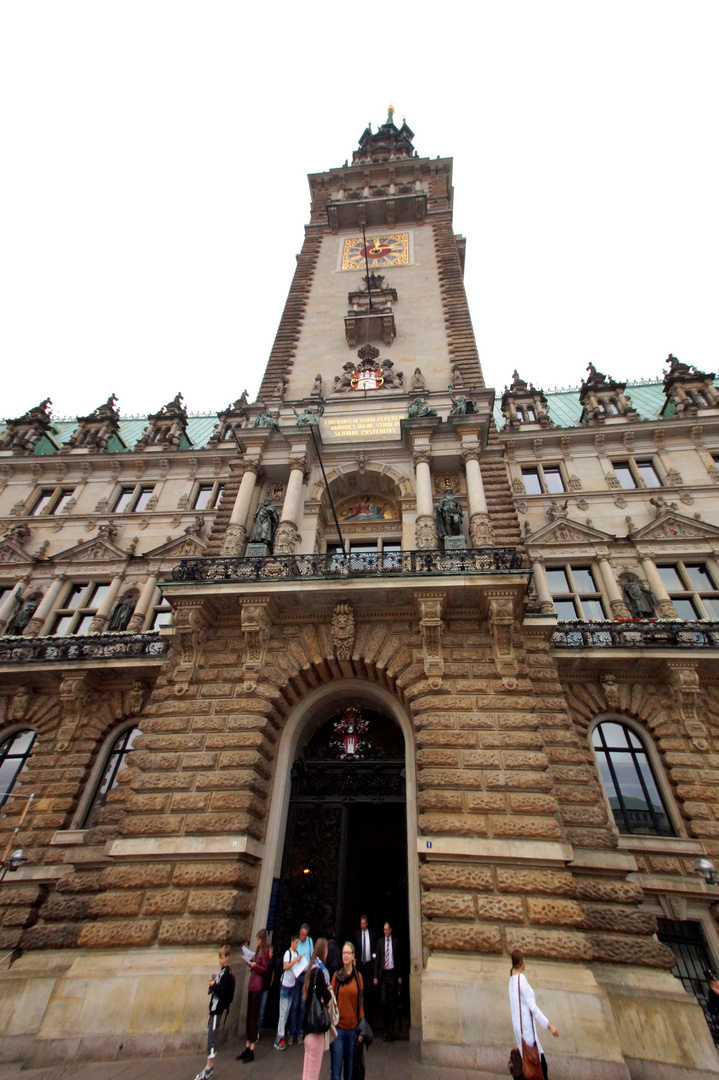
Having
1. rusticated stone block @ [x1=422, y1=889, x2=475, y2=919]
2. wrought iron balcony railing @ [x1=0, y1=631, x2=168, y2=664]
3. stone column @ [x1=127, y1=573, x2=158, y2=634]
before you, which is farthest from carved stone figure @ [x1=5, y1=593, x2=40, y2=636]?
rusticated stone block @ [x1=422, y1=889, x2=475, y2=919]

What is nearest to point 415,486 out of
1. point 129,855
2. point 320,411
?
point 320,411

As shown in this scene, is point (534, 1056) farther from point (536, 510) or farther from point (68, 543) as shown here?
point (68, 543)

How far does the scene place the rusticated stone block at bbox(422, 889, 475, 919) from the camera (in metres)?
8.35

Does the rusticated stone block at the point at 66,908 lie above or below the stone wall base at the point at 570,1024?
above

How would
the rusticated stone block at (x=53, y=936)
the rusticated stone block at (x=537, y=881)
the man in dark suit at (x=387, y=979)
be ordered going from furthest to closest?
the rusticated stone block at (x=53, y=936), the man in dark suit at (x=387, y=979), the rusticated stone block at (x=537, y=881)

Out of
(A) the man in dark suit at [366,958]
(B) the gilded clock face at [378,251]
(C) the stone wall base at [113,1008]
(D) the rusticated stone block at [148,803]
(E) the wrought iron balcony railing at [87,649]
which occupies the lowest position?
(C) the stone wall base at [113,1008]

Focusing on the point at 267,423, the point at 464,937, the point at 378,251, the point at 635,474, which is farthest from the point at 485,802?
the point at 378,251

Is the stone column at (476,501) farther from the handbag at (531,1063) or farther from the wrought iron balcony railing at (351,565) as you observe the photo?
the handbag at (531,1063)

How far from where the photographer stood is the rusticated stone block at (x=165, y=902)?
884 cm

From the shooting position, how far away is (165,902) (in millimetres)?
8914

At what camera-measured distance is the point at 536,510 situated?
1894cm

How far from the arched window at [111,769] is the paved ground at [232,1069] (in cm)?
594

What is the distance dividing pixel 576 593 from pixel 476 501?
520 centimetres

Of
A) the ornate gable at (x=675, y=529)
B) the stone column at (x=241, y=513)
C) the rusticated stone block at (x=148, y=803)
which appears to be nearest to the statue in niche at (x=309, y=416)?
the stone column at (x=241, y=513)
